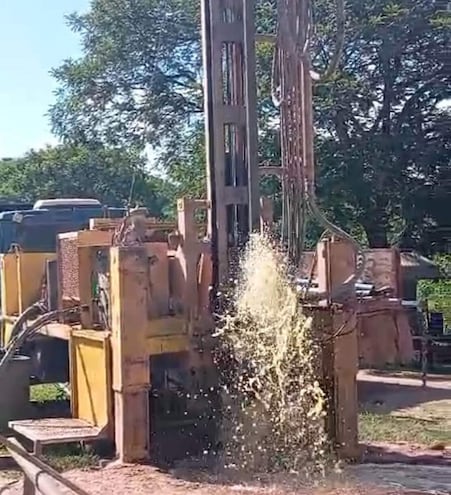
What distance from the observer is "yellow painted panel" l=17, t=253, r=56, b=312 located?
11133 mm

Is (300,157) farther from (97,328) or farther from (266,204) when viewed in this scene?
(97,328)

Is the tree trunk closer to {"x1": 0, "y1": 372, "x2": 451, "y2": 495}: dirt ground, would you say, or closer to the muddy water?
{"x1": 0, "y1": 372, "x2": 451, "y2": 495}: dirt ground

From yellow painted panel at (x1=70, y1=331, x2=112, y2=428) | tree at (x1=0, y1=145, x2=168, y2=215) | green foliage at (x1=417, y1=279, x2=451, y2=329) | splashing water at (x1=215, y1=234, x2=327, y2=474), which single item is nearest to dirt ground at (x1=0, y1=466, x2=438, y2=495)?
splashing water at (x1=215, y1=234, x2=327, y2=474)

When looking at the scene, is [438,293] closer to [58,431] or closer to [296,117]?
[296,117]

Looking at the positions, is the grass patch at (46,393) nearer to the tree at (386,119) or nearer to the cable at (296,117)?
the cable at (296,117)

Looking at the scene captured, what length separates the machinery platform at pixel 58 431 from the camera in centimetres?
760

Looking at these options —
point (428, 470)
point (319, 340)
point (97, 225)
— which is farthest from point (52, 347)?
point (428, 470)

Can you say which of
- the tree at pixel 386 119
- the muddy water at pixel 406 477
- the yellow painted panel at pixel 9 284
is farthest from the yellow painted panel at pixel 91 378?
the tree at pixel 386 119

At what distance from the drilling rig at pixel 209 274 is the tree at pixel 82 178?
20523mm

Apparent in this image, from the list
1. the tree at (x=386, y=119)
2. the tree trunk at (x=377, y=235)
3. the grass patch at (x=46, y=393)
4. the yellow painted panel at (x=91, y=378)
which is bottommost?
the grass patch at (x=46, y=393)

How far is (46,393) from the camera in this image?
12039 mm

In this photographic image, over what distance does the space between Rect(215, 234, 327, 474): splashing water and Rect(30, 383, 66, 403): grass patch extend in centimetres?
400

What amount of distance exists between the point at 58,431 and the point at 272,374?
67.8 inches

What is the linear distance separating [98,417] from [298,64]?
3.12 meters
